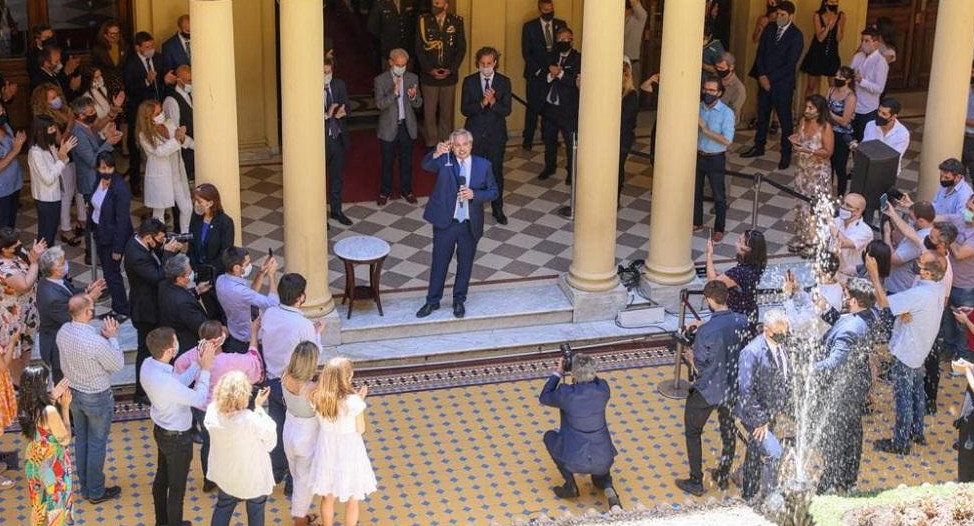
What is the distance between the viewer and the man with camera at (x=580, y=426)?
35.4ft

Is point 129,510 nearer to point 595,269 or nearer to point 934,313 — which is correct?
point 595,269

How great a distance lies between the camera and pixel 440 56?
16156 millimetres

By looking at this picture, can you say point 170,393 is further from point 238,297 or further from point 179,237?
point 179,237

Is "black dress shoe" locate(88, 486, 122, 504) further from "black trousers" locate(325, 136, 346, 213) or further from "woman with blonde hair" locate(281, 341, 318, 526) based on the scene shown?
"black trousers" locate(325, 136, 346, 213)

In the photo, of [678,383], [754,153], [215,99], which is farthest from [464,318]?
[754,153]

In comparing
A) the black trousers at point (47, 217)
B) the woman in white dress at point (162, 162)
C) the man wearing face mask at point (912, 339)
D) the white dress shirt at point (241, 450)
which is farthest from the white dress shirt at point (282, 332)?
the man wearing face mask at point (912, 339)

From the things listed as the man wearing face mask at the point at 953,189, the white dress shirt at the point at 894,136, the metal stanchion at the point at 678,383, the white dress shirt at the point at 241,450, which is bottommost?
the metal stanchion at the point at 678,383

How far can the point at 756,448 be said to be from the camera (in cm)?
1100

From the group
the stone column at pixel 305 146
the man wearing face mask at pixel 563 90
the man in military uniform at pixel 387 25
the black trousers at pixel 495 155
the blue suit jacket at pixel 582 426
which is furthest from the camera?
the man in military uniform at pixel 387 25

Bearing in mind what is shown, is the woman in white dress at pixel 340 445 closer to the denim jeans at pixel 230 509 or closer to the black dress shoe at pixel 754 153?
the denim jeans at pixel 230 509

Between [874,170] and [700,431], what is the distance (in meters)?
3.40

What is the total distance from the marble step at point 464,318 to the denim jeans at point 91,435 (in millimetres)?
2741

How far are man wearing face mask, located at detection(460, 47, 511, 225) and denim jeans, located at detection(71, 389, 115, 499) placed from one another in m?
5.21

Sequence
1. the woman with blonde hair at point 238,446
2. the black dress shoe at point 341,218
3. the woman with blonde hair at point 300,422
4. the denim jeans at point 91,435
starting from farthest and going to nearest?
1. the black dress shoe at point 341,218
2. the denim jeans at point 91,435
3. the woman with blonde hair at point 300,422
4. the woman with blonde hair at point 238,446
